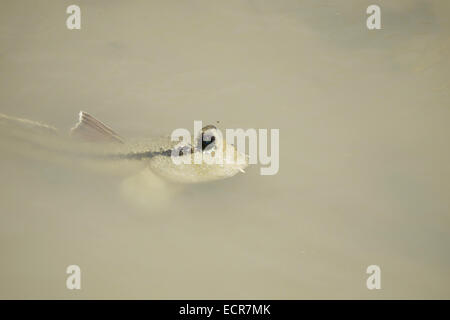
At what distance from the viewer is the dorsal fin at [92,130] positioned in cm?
268

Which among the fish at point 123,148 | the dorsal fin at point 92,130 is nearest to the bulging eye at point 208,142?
the fish at point 123,148

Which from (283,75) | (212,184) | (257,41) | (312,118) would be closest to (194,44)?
(257,41)

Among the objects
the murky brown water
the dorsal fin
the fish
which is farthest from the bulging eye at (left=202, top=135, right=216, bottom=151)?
the dorsal fin

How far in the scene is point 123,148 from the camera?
284 cm

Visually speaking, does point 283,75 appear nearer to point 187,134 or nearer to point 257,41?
point 257,41

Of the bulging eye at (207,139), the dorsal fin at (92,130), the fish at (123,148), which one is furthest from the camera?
the dorsal fin at (92,130)

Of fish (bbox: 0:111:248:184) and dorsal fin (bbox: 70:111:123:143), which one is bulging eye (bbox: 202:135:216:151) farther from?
dorsal fin (bbox: 70:111:123:143)

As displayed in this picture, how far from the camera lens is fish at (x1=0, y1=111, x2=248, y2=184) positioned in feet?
8.41

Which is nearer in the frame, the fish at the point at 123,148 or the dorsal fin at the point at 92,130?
the fish at the point at 123,148

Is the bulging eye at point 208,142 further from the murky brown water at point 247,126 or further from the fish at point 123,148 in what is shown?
the murky brown water at point 247,126

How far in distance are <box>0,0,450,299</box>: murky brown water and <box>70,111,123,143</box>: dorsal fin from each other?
11.9 inches

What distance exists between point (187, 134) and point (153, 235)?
0.87 metres

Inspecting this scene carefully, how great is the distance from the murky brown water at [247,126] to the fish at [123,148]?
112 mm

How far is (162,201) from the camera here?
2.78 m
